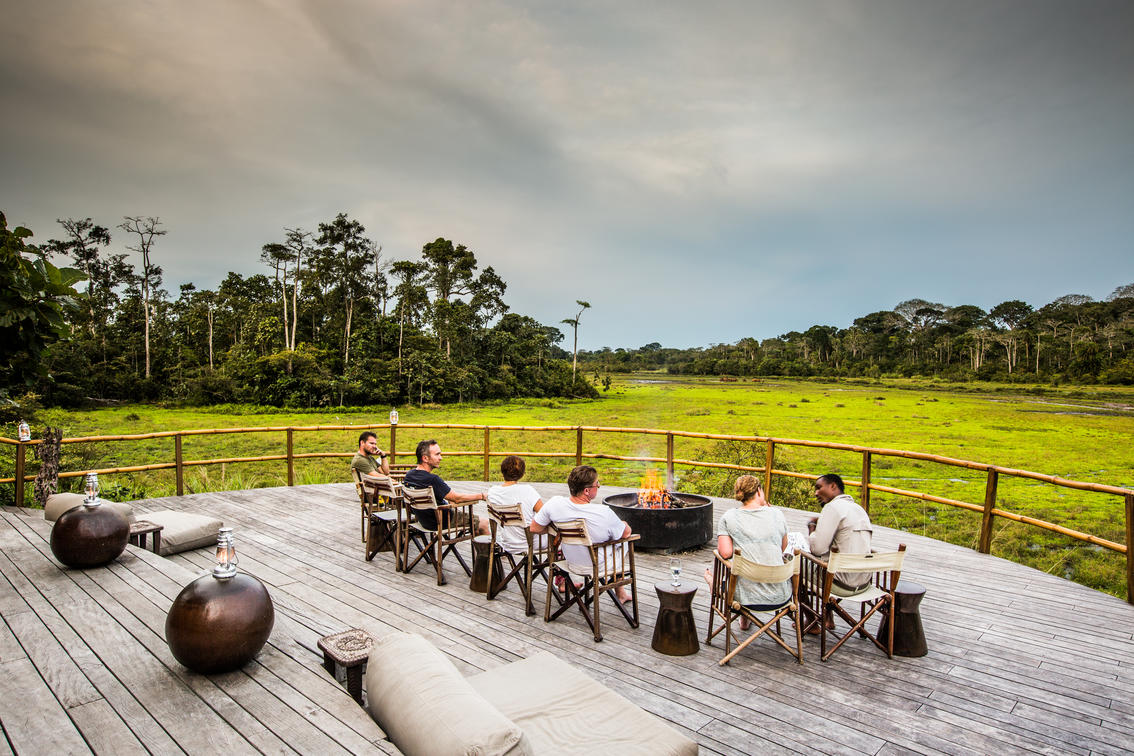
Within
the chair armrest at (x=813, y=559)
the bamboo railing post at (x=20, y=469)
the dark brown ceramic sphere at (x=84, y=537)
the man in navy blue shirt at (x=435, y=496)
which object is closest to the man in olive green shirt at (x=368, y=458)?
the man in navy blue shirt at (x=435, y=496)

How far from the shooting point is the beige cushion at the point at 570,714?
2.02m

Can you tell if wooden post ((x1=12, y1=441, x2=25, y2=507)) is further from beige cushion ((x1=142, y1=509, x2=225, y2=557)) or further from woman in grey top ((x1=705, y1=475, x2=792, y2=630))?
woman in grey top ((x1=705, y1=475, x2=792, y2=630))

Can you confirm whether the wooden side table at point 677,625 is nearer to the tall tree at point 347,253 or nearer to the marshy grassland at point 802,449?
the marshy grassland at point 802,449

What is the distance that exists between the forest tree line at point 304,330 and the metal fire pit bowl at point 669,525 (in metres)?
32.3

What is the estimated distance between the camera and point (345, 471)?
1898cm

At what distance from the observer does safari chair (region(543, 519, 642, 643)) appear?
3811 mm

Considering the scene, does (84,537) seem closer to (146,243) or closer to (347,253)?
(347,253)

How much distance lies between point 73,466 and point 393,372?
22080mm

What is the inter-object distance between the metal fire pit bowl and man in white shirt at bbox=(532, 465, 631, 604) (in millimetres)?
1492

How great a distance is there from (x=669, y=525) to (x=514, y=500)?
6.19ft

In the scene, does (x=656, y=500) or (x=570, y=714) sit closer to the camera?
(x=570, y=714)

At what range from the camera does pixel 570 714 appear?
223cm

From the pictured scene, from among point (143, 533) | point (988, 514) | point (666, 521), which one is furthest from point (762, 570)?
point (143, 533)

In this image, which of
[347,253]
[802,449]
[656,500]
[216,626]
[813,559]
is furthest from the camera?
[347,253]
